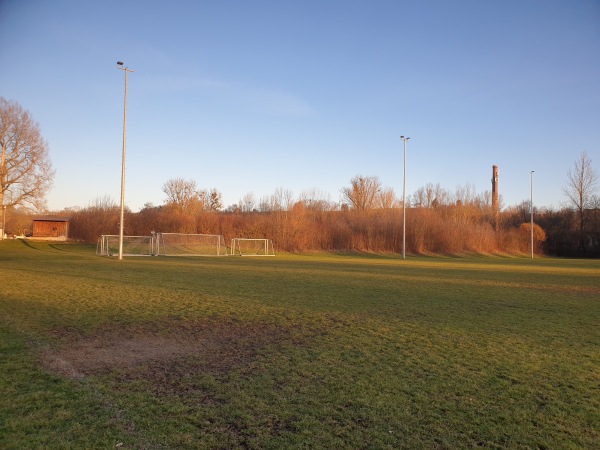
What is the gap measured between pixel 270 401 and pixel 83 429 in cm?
179

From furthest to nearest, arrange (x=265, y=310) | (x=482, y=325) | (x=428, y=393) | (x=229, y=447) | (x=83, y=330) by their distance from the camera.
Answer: (x=265, y=310) < (x=482, y=325) < (x=83, y=330) < (x=428, y=393) < (x=229, y=447)

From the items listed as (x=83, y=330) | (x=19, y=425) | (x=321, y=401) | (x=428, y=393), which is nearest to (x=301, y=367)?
(x=321, y=401)

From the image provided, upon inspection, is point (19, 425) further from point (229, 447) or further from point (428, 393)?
point (428, 393)

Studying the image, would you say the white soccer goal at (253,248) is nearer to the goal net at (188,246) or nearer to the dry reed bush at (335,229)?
the goal net at (188,246)

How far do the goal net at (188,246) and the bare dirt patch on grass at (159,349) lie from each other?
106 feet

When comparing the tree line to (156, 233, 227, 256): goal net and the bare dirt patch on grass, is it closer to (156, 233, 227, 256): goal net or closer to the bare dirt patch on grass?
(156, 233, 227, 256): goal net

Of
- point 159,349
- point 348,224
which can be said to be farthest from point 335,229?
point 159,349

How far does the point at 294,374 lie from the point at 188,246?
38.1 metres

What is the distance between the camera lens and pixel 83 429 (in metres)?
4.14

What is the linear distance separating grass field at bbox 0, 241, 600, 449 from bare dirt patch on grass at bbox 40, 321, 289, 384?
0.03m

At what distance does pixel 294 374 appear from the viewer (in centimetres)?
595

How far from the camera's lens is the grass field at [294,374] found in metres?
4.15

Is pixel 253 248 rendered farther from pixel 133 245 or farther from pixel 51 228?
pixel 51 228

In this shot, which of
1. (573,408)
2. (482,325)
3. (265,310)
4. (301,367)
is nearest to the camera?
(573,408)
